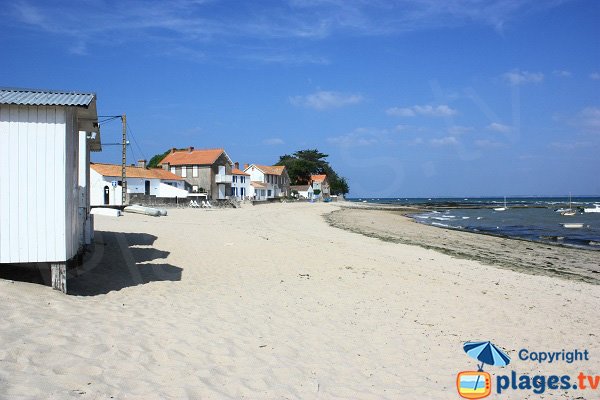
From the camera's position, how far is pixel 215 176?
62.2m

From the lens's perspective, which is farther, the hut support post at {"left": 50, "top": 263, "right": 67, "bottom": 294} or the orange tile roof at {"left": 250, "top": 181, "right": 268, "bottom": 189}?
the orange tile roof at {"left": 250, "top": 181, "right": 268, "bottom": 189}

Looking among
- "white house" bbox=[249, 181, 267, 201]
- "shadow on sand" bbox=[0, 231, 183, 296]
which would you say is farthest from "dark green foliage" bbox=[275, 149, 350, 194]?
"shadow on sand" bbox=[0, 231, 183, 296]

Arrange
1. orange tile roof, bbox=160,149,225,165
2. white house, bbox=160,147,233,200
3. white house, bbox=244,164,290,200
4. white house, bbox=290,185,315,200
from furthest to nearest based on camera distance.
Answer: white house, bbox=290,185,315,200, white house, bbox=244,164,290,200, orange tile roof, bbox=160,149,225,165, white house, bbox=160,147,233,200

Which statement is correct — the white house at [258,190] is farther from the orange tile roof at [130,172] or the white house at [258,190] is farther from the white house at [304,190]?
the orange tile roof at [130,172]

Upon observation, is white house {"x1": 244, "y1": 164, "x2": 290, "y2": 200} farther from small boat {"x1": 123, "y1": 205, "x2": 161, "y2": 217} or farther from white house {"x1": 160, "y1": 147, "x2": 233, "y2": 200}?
small boat {"x1": 123, "y1": 205, "x2": 161, "y2": 217}

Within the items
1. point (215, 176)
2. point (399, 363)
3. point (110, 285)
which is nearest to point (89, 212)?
point (110, 285)

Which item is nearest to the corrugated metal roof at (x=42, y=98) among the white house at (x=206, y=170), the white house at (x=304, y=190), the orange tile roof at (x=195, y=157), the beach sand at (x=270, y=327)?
the beach sand at (x=270, y=327)

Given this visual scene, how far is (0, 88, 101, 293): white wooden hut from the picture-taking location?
7.22 m

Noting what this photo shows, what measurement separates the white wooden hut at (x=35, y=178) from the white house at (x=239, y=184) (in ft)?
185

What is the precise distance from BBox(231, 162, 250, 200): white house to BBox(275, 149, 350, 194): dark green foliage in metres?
35.7

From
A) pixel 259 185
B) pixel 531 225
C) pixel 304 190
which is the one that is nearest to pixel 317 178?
pixel 304 190

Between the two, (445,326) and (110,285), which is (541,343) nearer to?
(445,326)

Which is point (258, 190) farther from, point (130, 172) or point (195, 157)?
point (130, 172)

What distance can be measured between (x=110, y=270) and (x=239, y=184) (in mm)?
58670
